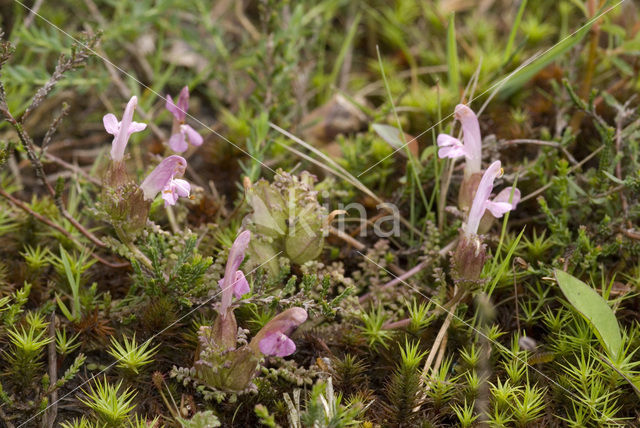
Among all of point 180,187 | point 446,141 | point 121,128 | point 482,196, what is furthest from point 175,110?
point 482,196

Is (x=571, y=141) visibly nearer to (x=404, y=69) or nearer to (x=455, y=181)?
(x=455, y=181)

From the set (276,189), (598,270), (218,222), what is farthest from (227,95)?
(598,270)

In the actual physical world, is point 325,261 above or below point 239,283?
below

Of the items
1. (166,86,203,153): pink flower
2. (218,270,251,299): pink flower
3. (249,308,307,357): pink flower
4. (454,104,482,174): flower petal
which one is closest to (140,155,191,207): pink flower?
(166,86,203,153): pink flower

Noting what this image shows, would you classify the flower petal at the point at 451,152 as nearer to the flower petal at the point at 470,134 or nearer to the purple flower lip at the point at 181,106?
the flower petal at the point at 470,134

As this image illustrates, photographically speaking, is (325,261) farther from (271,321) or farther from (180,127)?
(180,127)

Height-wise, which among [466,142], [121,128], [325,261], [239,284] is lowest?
[325,261]
